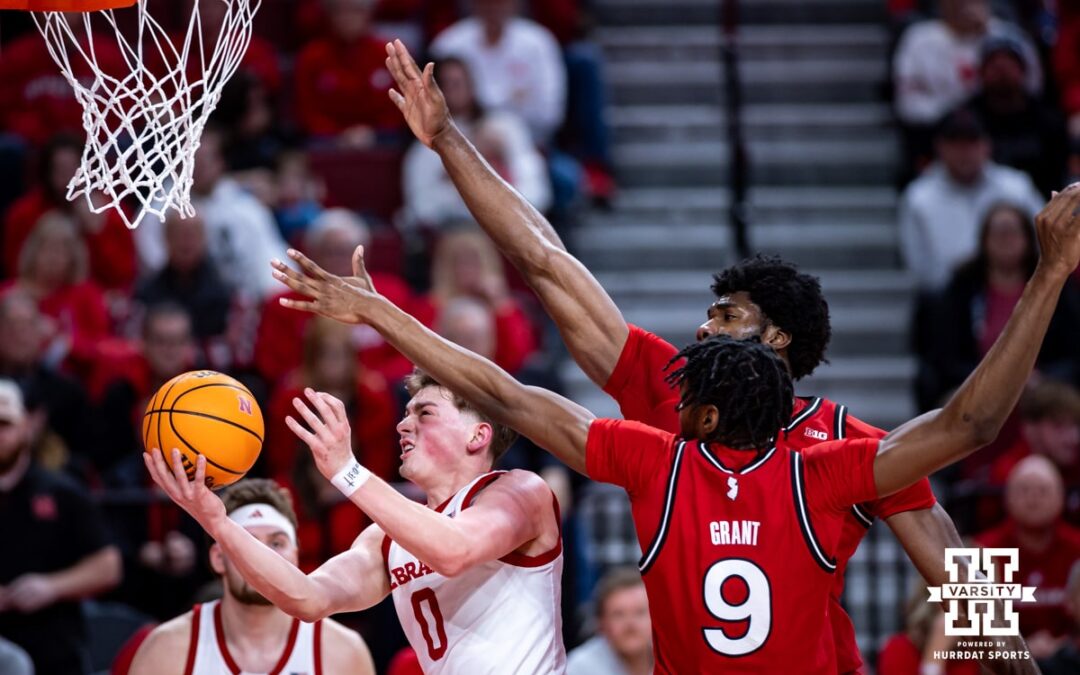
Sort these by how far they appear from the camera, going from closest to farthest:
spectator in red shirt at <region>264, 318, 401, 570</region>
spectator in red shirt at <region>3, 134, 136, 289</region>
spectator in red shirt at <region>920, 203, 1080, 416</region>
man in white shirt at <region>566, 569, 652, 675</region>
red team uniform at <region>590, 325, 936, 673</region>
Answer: red team uniform at <region>590, 325, 936, 673</region>, man in white shirt at <region>566, 569, 652, 675</region>, spectator in red shirt at <region>264, 318, 401, 570</region>, spectator in red shirt at <region>920, 203, 1080, 416</region>, spectator in red shirt at <region>3, 134, 136, 289</region>

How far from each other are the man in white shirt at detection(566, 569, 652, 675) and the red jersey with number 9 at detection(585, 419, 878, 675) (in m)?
2.72

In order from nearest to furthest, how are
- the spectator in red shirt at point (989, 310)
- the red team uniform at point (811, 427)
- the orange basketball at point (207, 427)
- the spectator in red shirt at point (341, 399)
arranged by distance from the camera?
the orange basketball at point (207, 427) → the red team uniform at point (811, 427) → the spectator in red shirt at point (341, 399) → the spectator in red shirt at point (989, 310)

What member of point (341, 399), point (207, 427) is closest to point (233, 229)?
point (341, 399)

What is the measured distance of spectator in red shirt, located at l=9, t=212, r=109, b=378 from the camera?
984 centimetres

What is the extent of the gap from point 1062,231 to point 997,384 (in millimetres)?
452

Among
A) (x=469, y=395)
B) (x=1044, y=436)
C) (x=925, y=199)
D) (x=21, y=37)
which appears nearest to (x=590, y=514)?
(x=1044, y=436)

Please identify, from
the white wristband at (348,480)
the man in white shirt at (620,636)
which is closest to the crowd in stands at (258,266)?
the man in white shirt at (620,636)

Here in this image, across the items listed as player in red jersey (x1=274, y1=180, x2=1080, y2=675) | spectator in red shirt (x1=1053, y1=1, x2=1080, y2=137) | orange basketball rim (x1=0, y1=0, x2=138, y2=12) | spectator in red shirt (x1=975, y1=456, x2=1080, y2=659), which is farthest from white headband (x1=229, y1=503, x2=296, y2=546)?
spectator in red shirt (x1=1053, y1=1, x2=1080, y2=137)

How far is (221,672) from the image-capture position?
5.86 metres

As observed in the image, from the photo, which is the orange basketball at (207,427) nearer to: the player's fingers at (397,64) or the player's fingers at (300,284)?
the player's fingers at (300,284)

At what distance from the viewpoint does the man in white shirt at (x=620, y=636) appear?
7.35 m

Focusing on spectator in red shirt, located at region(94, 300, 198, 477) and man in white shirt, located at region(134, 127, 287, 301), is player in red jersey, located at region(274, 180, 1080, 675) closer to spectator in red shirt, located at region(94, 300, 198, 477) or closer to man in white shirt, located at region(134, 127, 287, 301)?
spectator in red shirt, located at region(94, 300, 198, 477)

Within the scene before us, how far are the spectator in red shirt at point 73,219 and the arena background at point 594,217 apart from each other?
19 millimetres

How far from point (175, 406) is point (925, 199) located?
6699mm
